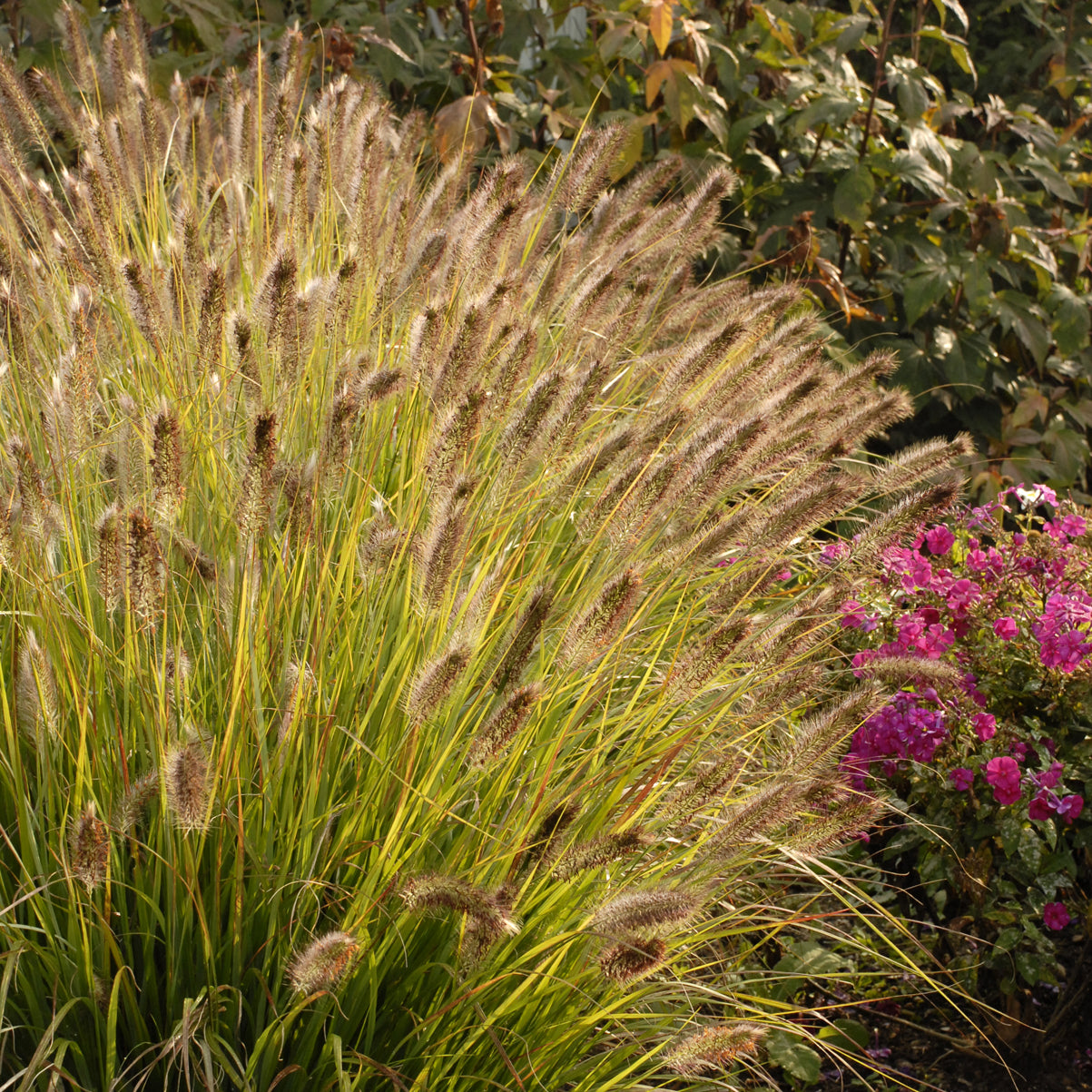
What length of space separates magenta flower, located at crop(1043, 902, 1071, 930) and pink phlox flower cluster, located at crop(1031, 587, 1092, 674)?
0.43 m

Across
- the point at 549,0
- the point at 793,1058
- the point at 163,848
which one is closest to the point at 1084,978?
the point at 793,1058

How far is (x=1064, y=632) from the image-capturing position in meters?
2.32

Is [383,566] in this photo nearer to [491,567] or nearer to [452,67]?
[491,567]

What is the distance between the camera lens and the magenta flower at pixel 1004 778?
6.85ft

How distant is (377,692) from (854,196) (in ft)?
10.3

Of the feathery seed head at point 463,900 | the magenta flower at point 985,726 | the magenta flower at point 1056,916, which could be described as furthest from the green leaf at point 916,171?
the feathery seed head at point 463,900

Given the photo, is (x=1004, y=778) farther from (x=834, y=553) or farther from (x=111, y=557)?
(x=111, y=557)

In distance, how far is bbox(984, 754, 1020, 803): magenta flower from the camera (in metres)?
2.09

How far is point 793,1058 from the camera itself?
6.37 ft

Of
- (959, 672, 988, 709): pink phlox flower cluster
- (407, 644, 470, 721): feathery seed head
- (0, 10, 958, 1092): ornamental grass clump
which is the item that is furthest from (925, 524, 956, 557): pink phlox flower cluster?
(407, 644, 470, 721): feathery seed head

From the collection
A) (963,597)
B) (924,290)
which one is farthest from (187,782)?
(924,290)

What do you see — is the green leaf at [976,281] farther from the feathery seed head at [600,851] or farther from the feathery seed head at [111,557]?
the feathery seed head at [111,557]

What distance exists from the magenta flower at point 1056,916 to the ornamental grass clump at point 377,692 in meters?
0.50

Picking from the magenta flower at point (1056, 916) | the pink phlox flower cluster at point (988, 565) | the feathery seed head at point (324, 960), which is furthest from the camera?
the pink phlox flower cluster at point (988, 565)
